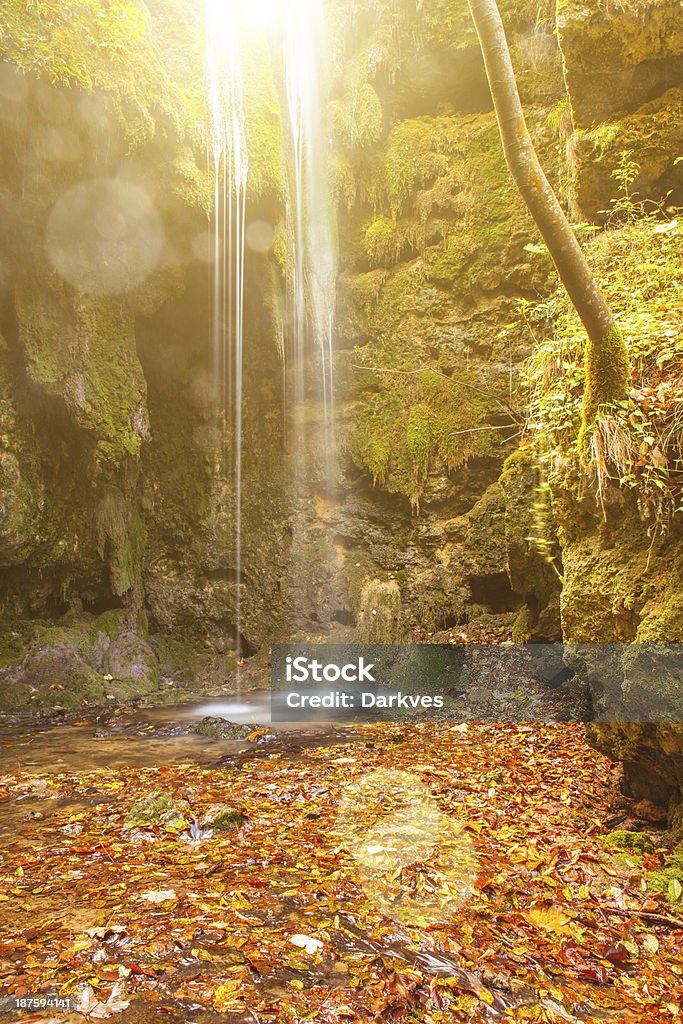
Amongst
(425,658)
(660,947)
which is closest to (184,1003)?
(660,947)

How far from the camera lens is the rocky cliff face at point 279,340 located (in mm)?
7527

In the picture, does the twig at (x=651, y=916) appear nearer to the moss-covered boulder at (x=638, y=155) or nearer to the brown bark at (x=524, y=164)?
the brown bark at (x=524, y=164)

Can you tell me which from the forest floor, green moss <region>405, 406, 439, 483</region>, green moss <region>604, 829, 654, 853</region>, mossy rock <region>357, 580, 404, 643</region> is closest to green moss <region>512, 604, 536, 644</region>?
mossy rock <region>357, 580, 404, 643</region>

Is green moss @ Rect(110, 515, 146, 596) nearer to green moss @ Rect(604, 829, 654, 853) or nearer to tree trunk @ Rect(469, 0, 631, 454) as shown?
tree trunk @ Rect(469, 0, 631, 454)

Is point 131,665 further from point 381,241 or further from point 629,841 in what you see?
point 381,241

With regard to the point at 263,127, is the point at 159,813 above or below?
below

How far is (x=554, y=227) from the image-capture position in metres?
3.24

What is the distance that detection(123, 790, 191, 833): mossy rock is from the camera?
392 centimetres

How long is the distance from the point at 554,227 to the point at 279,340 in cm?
876

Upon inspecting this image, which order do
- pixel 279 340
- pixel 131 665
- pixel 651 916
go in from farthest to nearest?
pixel 279 340
pixel 131 665
pixel 651 916

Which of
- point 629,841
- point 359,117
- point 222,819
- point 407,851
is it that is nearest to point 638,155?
point 629,841

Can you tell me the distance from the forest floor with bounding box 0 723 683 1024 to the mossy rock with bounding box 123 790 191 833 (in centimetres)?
3

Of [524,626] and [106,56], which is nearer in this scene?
[106,56]

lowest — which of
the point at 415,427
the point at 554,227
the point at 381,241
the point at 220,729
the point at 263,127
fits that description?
the point at 220,729
